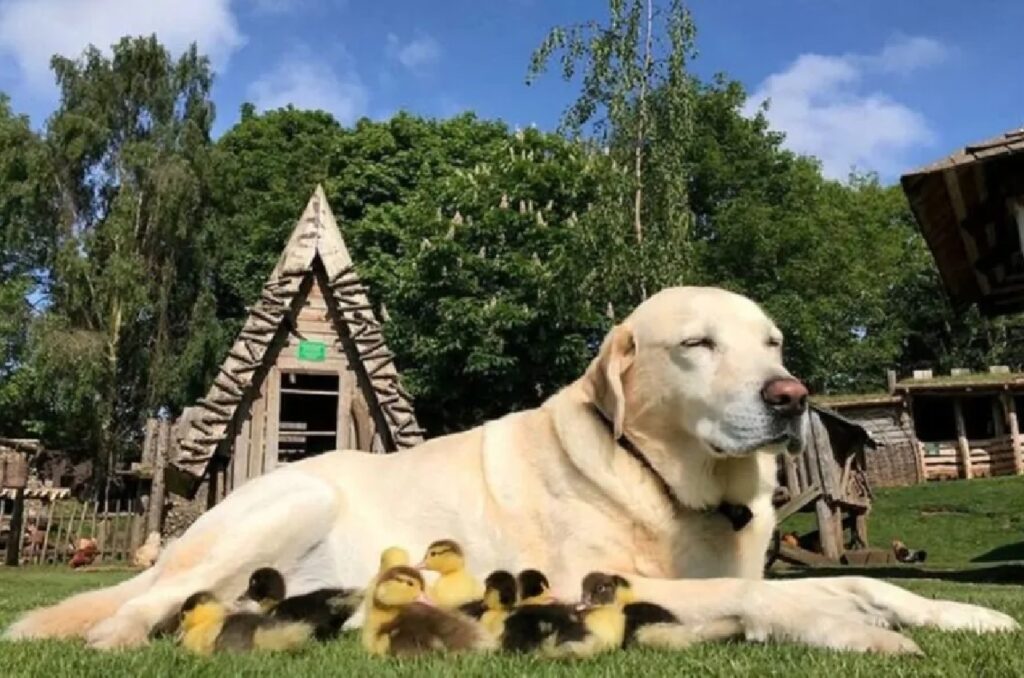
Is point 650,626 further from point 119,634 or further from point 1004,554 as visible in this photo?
point 1004,554

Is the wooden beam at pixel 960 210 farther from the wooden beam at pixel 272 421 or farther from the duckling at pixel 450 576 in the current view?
the wooden beam at pixel 272 421

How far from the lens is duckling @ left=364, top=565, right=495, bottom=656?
3535 mm

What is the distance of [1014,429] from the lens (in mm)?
37500

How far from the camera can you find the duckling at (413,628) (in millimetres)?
3535

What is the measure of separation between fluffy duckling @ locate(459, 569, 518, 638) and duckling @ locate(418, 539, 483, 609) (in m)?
0.14

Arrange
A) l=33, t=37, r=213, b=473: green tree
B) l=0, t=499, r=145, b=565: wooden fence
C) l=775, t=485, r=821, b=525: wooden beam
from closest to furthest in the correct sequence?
l=775, t=485, r=821, b=525: wooden beam, l=0, t=499, r=145, b=565: wooden fence, l=33, t=37, r=213, b=473: green tree

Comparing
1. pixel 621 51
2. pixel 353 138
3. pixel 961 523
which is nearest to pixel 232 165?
pixel 353 138

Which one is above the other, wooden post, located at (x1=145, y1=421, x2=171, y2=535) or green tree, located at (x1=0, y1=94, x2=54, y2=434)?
green tree, located at (x1=0, y1=94, x2=54, y2=434)

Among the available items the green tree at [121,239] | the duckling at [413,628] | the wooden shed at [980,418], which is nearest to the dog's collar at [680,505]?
the duckling at [413,628]

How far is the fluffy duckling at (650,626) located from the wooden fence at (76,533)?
2110cm

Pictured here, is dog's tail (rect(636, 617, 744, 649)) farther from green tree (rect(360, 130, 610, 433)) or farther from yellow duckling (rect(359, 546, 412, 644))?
green tree (rect(360, 130, 610, 433))

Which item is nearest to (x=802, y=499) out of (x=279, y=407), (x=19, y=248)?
(x=279, y=407)

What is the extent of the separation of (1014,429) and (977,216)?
29.8 m

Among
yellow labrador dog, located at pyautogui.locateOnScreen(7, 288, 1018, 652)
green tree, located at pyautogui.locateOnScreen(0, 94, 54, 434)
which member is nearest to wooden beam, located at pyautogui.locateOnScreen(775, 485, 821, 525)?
yellow labrador dog, located at pyautogui.locateOnScreen(7, 288, 1018, 652)
